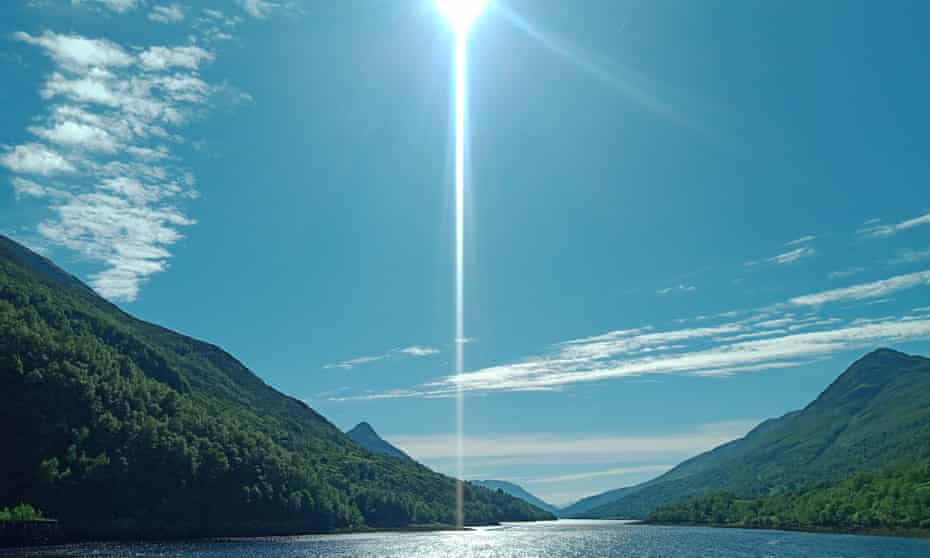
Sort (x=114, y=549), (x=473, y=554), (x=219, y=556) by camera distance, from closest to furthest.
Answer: (x=219, y=556), (x=114, y=549), (x=473, y=554)

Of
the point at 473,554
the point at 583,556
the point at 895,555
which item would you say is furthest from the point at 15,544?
the point at 895,555

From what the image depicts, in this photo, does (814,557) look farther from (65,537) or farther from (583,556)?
(65,537)

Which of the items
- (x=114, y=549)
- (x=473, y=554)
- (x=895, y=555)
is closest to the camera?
(x=114, y=549)

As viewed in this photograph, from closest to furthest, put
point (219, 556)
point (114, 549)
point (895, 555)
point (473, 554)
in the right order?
point (219, 556)
point (114, 549)
point (895, 555)
point (473, 554)

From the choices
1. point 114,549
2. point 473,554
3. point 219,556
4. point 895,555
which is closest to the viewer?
point 219,556

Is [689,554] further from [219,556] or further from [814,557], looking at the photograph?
[219,556]

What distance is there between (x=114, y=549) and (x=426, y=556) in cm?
7220

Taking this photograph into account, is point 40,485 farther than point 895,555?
Yes

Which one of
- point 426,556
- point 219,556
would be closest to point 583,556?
point 426,556

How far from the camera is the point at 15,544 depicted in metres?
165

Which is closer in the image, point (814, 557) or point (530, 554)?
point (814, 557)

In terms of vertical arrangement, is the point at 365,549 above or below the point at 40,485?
below

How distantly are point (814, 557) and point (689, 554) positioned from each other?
32062mm

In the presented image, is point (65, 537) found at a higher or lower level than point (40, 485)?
lower
